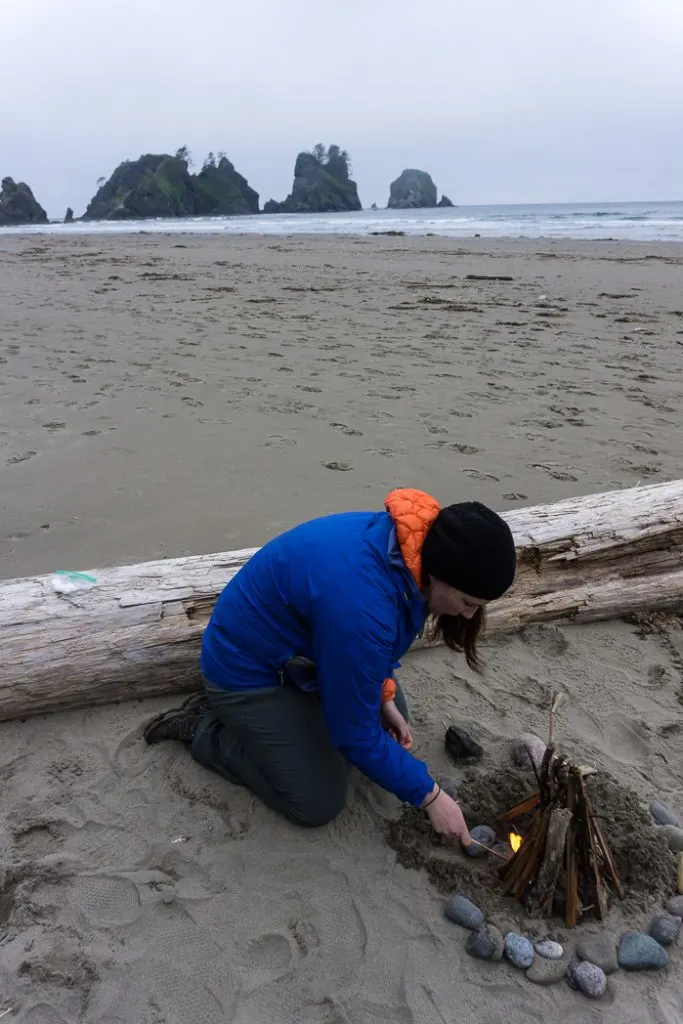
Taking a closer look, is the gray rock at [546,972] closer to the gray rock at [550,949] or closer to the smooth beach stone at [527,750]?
the gray rock at [550,949]

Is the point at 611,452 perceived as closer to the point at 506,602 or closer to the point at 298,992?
the point at 506,602

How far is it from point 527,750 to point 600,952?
72 cm

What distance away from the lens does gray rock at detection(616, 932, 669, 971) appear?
192cm

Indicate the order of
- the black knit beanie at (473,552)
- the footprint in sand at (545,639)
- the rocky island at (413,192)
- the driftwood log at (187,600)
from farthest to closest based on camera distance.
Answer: the rocky island at (413,192), the footprint in sand at (545,639), the driftwood log at (187,600), the black knit beanie at (473,552)

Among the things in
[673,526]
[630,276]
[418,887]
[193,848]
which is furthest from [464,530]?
[630,276]

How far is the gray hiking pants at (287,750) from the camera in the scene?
2.33 metres

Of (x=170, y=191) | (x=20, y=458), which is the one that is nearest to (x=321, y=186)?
(x=170, y=191)

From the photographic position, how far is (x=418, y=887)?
2.17 metres

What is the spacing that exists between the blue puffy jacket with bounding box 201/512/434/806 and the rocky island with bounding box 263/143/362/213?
83995mm

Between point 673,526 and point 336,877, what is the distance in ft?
7.18

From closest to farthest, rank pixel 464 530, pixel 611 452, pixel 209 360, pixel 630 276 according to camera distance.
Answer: pixel 464 530, pixel 611 452, pixel 209 360, pixel 630 276

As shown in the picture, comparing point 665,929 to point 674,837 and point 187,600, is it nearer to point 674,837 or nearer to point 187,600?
point 674,837

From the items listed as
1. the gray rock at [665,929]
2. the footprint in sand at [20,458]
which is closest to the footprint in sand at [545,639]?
the gray rock at [665,929]

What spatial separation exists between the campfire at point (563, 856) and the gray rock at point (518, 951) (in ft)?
0.41
